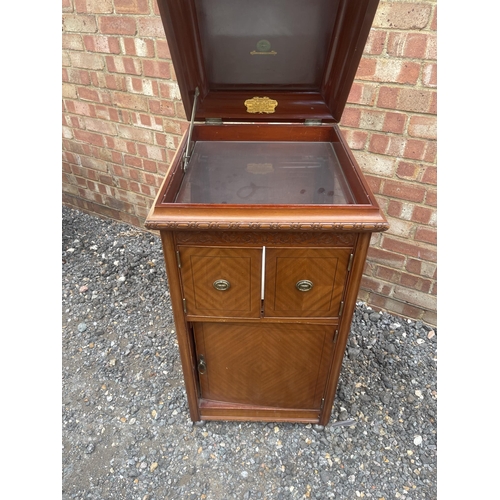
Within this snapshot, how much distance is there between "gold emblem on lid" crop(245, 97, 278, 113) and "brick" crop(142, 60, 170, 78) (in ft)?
2.73

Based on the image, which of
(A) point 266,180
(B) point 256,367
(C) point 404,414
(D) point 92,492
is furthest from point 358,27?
(D) point 92,492

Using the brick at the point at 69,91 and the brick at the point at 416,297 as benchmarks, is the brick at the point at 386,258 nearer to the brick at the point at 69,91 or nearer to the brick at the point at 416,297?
the brick at the point at 416,297

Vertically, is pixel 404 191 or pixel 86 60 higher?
pixel 86 60

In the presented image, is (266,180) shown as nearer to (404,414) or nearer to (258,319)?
(258,319)

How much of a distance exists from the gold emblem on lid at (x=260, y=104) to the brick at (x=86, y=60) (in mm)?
1270

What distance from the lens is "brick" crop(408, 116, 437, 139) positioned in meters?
1.54

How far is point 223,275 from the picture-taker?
1.09 metres

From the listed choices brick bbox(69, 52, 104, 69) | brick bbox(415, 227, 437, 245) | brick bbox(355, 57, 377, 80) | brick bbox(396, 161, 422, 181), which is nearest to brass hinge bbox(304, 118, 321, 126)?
brick bbox(355, 57, 377, 80)

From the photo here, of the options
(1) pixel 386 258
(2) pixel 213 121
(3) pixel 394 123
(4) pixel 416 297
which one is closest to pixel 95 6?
(2) pixel 213 121

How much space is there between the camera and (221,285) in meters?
1.10

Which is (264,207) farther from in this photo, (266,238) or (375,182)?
(375,182)

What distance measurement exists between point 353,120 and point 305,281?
970 millimetres

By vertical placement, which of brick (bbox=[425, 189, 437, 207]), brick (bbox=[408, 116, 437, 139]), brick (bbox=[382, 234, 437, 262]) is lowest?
brick (bbox=[382, 234, 437, 262])

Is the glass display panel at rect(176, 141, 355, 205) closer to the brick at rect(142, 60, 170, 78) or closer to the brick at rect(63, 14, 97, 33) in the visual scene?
the brick at rect(142, 60, 170, 78)
